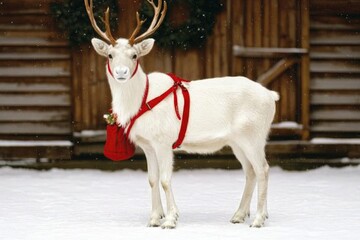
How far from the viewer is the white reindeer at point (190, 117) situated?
7547mm

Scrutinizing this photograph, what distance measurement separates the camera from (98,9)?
11.9m

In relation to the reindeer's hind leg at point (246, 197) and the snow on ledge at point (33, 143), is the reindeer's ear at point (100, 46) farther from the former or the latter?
the snow on ledge at point (33, 143)

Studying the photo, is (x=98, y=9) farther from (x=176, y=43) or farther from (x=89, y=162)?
(x=89, y=162)

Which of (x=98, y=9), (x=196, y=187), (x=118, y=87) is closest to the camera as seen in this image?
(x=118, y=87)

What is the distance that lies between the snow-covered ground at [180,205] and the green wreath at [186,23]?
1928 millimetres

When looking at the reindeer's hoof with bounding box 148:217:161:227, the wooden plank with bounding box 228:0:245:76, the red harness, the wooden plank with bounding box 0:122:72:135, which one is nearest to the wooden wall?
the wooden plank with bounding box 228:0:245:76

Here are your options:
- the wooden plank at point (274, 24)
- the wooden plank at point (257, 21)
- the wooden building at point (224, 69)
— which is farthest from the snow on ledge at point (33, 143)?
the wooden plank at point (274, 24)

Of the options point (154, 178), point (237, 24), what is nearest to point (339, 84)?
point (237, 24)

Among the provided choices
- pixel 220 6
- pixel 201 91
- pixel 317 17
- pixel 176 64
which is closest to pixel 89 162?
pixel 176 64

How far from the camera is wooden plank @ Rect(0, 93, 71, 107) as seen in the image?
484 inches

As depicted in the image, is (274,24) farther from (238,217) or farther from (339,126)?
(238,217)

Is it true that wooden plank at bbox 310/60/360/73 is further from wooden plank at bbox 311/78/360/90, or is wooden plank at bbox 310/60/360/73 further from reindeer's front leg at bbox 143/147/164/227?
reindeer's front leg at bbox 143/147/164/227

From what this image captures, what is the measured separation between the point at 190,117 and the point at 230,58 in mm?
4602

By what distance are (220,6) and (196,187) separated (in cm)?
292
